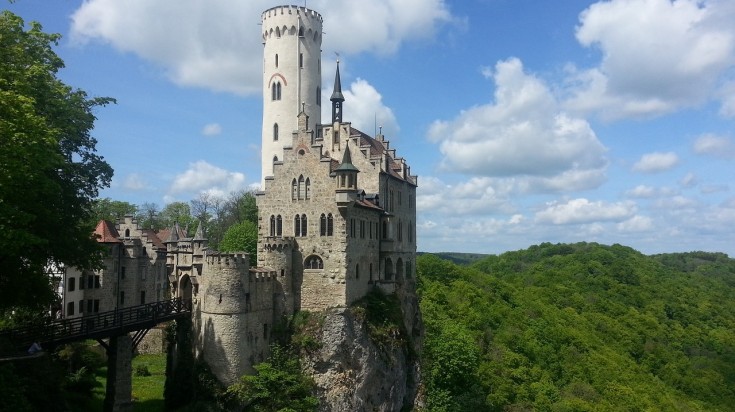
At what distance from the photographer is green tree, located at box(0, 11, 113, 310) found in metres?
23.4

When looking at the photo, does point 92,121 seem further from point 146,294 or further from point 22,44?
point 146,294

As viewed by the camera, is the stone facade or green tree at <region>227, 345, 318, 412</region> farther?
the stone facade

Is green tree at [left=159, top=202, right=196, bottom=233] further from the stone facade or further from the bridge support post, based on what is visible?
the bridge support post

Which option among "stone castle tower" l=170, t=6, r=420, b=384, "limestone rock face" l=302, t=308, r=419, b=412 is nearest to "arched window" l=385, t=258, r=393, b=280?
"stone castle tower" l=170, t=6, r=420, b=384

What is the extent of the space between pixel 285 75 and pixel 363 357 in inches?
1058

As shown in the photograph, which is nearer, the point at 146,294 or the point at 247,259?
the point at 247,259

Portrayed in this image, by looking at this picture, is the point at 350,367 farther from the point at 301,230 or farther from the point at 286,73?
the point at 286,73

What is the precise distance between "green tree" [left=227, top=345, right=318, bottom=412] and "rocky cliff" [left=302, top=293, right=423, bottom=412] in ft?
4.35

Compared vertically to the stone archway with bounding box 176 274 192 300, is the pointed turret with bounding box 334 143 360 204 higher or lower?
higher

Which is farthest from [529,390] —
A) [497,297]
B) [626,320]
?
[626,320]

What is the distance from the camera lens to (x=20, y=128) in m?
23.7

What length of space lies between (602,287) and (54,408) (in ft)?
396

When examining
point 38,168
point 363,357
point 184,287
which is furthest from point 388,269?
point 38,168

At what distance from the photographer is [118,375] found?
3456cm
